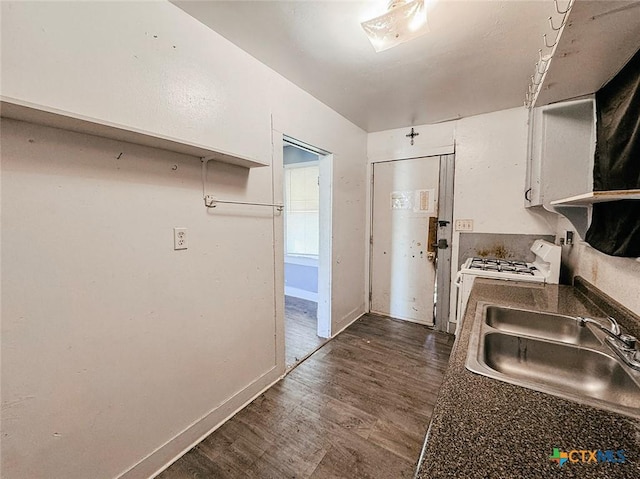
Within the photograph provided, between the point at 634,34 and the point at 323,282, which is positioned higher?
the point at 634,34

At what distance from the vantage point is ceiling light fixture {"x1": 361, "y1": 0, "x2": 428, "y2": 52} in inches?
48.7

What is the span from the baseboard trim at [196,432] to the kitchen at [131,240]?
0.06ft

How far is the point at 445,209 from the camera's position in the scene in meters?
2.97

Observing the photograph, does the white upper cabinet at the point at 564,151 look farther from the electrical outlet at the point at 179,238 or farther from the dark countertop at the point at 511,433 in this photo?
the electrical outlet at the point at 179,238

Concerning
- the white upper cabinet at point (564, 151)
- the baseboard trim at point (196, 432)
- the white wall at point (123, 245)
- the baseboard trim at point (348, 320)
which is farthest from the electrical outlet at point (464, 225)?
the baseboard trim at point (196, 432)

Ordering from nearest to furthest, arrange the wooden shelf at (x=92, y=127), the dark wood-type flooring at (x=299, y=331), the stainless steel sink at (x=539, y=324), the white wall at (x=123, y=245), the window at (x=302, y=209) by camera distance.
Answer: the wooden shelf at (x=92, y=127) < the white wall at (x=123, y=245) < the stainless steel sink at (x=539, y=324) < the dark wood-type flooring at (x=299, y=331) < the window at (x=302, y=209)

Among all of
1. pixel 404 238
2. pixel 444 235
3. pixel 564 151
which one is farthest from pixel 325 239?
pixel 564 151

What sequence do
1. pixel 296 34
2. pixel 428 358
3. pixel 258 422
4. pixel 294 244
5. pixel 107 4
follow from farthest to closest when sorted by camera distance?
pixel 294 244, pixel 428 358, pixel 258 422, pixel 296 34, pixel 107 4

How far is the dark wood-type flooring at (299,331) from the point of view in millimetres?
2562

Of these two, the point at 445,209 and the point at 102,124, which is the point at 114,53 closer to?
the point at 102,124

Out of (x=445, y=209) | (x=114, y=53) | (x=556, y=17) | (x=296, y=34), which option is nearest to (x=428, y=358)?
(x=445, y=209)

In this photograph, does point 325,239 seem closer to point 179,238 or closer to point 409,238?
point 409,238

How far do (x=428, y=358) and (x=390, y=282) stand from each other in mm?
1095

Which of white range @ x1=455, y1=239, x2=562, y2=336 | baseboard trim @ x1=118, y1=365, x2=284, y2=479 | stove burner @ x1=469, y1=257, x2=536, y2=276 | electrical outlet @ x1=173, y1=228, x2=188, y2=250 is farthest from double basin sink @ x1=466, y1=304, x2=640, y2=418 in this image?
baseboard trim @ x1=118, y1=365, x2=284, y2=479
